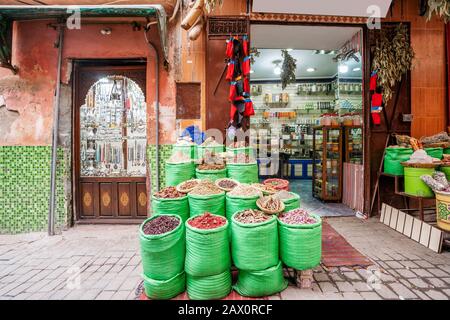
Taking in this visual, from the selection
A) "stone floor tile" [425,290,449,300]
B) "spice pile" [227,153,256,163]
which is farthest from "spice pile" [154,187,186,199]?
"stone floor tile" [425,290,449,300]

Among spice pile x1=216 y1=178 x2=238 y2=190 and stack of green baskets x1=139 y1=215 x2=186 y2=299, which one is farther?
spice pile x1=216 y1=178 x2=238 y2=190

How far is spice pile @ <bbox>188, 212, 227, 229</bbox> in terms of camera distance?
2943 millimetres

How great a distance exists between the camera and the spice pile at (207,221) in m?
2.94

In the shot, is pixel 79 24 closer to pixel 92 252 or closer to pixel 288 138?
pixel 92 252

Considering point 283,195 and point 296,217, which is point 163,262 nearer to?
point 296,217

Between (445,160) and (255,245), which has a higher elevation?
(445,160)

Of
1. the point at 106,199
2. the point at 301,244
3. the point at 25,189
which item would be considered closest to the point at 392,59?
the point at 301,244

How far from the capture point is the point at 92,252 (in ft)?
14.3

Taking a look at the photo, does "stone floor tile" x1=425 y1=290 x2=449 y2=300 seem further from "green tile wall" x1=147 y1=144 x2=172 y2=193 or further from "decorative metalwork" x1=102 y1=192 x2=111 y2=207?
"decorative metalwork" x1=102 y1=192 x2=111 y2=207

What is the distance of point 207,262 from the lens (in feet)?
9.21

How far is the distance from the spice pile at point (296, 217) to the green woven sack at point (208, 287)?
3.16ft

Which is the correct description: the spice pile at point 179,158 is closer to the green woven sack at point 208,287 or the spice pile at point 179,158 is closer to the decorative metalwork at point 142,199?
the decorative metalwork at point 142,199

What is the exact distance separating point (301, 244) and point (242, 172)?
1.58 metres

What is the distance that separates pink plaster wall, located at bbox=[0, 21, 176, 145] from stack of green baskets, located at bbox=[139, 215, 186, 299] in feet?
10.2
